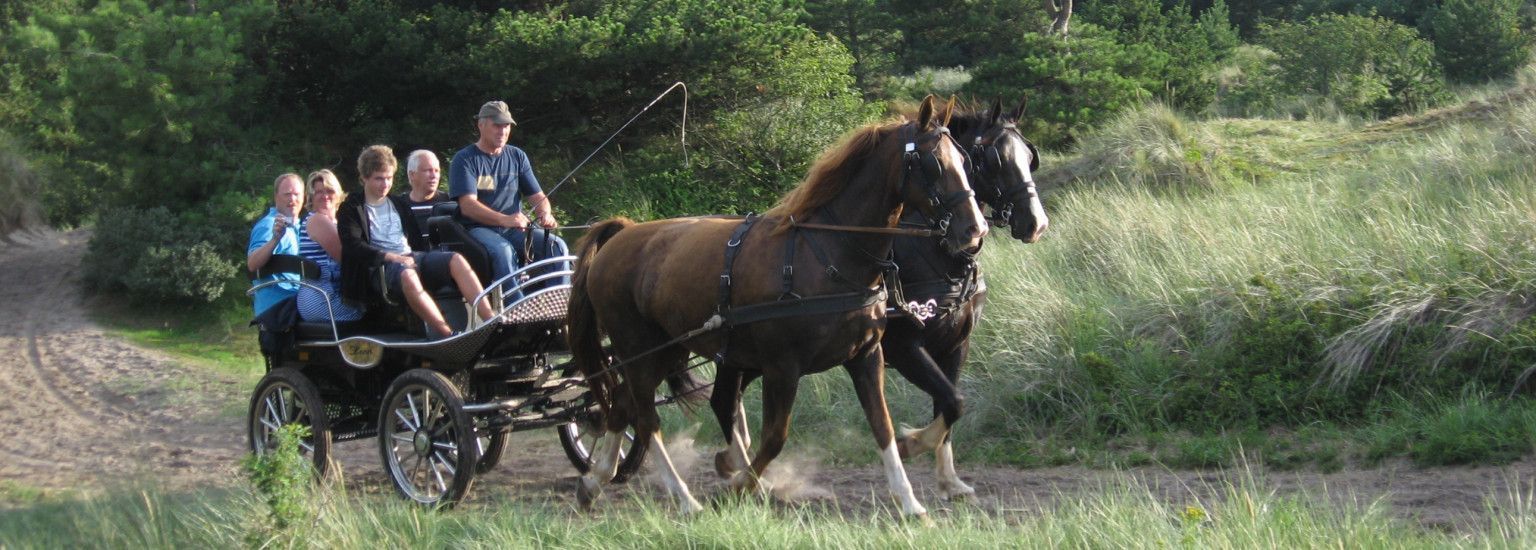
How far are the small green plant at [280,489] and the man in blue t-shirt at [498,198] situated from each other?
205cm

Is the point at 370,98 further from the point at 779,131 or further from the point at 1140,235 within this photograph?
the point at 1140,235

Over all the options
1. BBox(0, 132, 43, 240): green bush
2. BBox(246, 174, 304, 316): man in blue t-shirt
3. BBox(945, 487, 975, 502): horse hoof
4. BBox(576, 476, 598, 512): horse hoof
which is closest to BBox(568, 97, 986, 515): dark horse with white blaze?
BBox(576, 476, 598, 512): horse hoof

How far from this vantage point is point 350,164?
699 inches

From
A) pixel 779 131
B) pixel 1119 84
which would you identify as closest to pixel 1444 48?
pixel 1119 84

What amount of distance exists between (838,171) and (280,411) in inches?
148

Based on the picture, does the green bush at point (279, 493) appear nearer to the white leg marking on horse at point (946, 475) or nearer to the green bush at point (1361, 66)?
the white leg marking on horse at point (946, 475)

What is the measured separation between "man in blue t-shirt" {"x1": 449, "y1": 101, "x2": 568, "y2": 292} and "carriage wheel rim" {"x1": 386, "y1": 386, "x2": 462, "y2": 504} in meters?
0.81

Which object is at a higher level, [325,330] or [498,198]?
[498,198]

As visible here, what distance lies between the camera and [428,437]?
7.28m

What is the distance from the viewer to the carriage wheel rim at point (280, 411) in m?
7.87

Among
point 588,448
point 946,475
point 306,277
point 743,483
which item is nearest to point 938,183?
point 743,483

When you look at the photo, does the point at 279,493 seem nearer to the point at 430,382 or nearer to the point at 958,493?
the point at 430,382

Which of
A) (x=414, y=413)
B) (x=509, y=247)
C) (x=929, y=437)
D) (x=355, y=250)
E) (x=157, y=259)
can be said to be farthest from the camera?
(x=157, y=259)

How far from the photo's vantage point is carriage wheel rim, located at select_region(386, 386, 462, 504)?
23.9 feet
